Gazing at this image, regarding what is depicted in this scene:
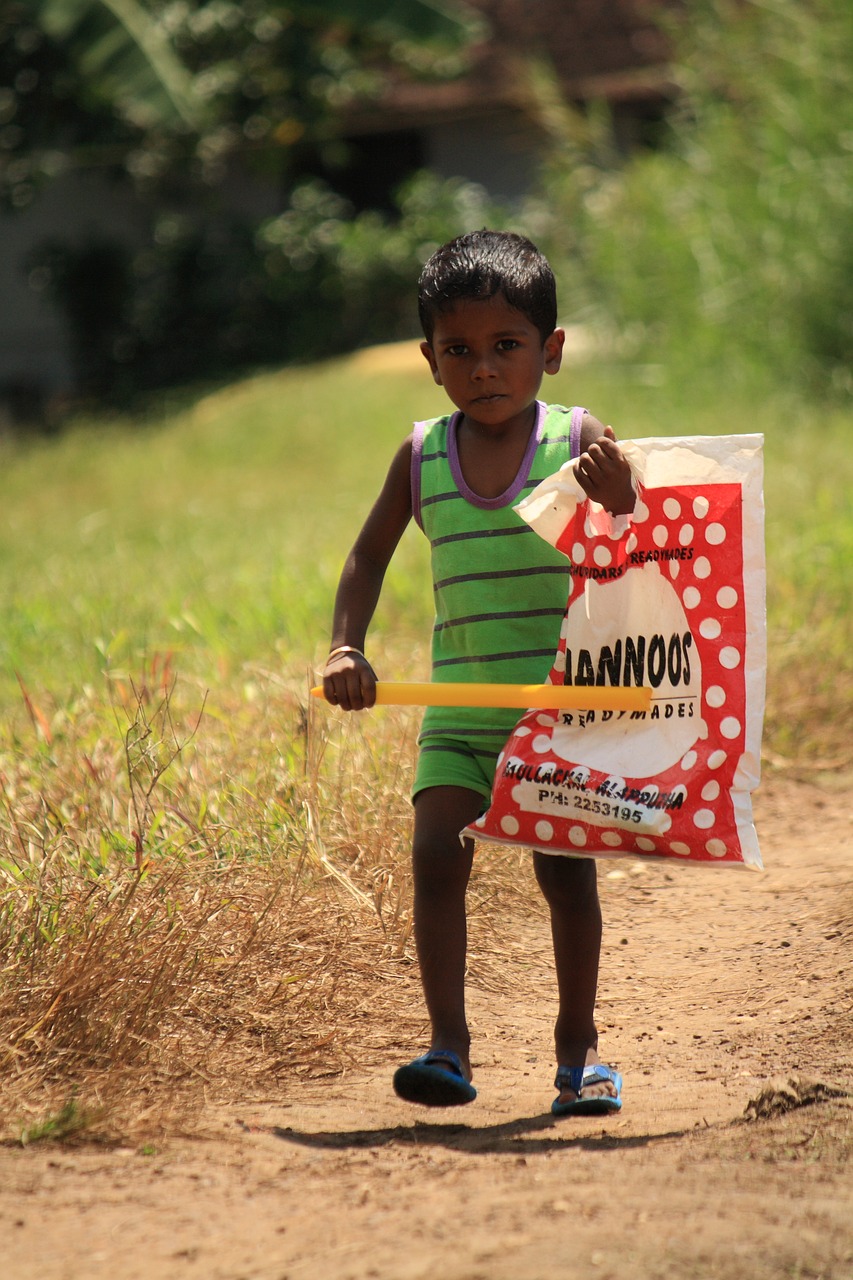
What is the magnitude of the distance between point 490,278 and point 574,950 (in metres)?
1.17

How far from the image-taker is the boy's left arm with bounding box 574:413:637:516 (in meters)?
2.40

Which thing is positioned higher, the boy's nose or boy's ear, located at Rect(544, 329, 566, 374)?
boy's ear, located at Rect(544, 329, 566, 374)

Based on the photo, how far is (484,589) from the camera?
256cm

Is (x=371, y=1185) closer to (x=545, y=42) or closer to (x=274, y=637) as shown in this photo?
(x=274, y=637)

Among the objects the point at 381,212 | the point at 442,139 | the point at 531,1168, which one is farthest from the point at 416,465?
the point at 381,212

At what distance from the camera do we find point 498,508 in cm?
257

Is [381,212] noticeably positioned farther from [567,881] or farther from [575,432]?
[567,881]

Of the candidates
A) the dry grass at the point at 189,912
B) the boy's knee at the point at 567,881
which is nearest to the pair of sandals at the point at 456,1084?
the boy's knee at the point at 567,881

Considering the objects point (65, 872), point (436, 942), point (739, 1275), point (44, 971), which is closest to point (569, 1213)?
point (739, 1275)

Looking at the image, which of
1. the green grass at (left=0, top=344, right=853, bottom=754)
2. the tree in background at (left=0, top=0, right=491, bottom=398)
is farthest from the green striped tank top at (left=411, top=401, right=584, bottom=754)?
the tree in background at (left=0, top=0, right=491, bottom=398)

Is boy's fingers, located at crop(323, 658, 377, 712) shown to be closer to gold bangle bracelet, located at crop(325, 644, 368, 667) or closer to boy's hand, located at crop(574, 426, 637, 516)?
gold bangle bracelet, located at crop(325, 644, 368, 667)

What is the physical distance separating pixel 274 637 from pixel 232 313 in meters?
12.2

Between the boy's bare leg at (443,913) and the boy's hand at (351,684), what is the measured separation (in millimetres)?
227

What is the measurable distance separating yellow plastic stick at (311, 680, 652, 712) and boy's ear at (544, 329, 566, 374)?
2.05 feet
